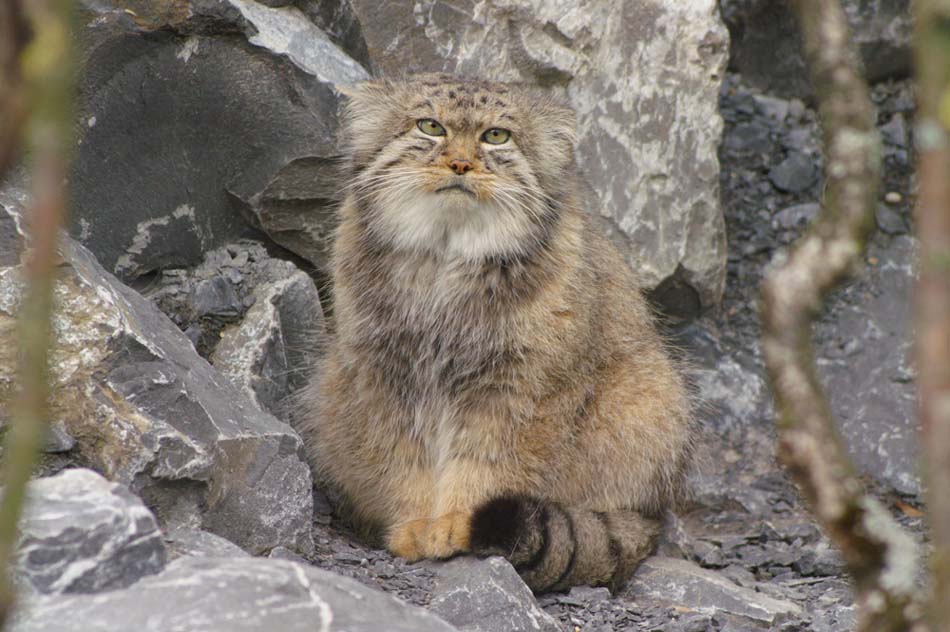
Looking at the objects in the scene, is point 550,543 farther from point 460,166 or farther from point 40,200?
point 40,200

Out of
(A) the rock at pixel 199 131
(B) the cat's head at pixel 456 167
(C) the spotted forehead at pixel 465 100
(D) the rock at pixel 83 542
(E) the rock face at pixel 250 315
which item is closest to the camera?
(D) the rock at pixel 83 542

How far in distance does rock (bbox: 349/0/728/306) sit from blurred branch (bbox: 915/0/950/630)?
4233 millimetres

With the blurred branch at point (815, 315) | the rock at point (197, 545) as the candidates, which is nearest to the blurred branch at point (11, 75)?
the blurred branch at point (815, 315)

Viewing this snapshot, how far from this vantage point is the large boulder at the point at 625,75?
5.65 meters

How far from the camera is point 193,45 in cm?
489

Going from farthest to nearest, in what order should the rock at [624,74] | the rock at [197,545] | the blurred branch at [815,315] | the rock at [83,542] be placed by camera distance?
the rock at [624,74], the rock at [197,545], the rock at [83,542], the blurred branch at [815,315]

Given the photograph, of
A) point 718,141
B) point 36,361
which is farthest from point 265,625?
point 718,141

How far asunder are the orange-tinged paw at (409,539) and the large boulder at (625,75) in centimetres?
192

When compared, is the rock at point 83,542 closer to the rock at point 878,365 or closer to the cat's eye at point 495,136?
the cat's eye at point 495,136

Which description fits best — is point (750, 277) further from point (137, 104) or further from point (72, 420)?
point (72, 420)

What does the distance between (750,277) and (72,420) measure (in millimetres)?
3771

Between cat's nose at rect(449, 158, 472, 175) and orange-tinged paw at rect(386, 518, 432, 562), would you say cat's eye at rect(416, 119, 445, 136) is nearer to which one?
cat's nose at rect(449, 158, 472, 175)

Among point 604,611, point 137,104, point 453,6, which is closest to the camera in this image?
point 604,611

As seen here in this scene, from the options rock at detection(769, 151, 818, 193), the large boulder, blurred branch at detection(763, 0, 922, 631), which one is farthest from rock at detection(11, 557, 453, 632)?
rock at detection(769, 151, 818, 193)
